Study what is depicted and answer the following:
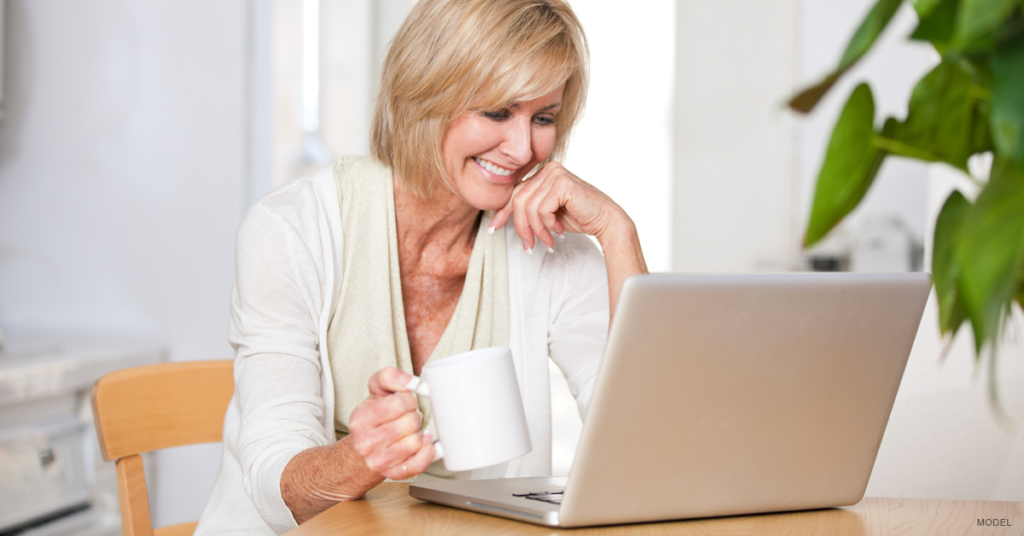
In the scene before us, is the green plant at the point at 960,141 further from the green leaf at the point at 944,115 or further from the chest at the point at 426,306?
the chest at the point at 426,306

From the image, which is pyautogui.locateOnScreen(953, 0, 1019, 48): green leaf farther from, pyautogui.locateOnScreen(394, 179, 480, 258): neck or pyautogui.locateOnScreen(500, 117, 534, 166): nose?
pyautogui.locateOnScreen(394, 179, 480, 258): neck

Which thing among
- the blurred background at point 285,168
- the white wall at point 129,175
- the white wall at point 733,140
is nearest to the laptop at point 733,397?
the blurred background at point 285,168

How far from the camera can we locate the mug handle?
0.61 meters

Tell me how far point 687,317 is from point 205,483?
1.86 m

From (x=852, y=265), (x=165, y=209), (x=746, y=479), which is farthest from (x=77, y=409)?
(x=852, y=265)

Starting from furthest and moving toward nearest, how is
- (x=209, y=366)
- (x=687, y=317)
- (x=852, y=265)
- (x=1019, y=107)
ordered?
(x=852, y=265)
(x=209, y=366)
(x=687, y=317)
(x=1019, y=107)

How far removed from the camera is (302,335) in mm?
1015

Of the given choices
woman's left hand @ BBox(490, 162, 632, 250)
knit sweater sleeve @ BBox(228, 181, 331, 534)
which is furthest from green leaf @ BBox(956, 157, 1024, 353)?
woman's left hand @ BBox(490, 162, 632, 250)

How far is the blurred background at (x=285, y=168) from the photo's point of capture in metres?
1.57

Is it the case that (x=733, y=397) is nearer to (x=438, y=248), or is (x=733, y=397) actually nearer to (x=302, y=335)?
(x=302, y=335)

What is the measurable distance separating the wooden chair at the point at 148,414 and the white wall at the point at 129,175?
3.21 ft

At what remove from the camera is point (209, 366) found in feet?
3.84

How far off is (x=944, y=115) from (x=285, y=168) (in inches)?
82.6

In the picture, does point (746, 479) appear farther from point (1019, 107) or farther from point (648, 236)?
point (648, 236)
